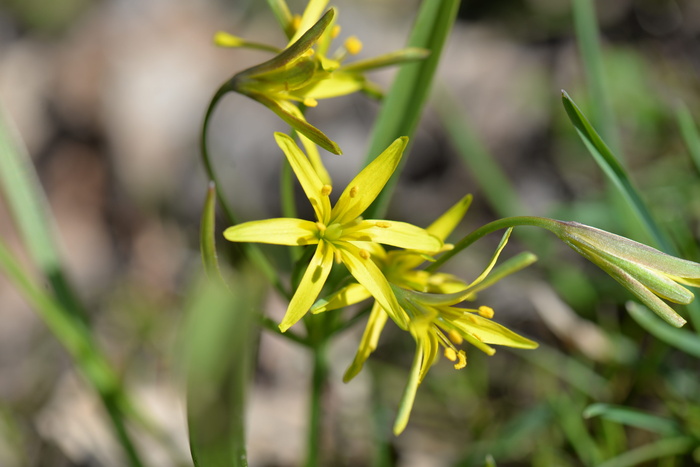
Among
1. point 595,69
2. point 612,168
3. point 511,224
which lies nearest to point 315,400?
point 511,224

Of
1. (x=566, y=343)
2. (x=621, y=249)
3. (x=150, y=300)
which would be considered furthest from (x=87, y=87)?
(x=621, y=249)

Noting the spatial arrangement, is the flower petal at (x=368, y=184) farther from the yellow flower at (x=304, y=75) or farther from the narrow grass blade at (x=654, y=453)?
the narrow grass blade at (x=654, y=453)

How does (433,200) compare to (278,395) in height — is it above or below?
above

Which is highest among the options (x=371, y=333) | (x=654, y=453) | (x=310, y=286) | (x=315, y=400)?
(x=310, y=286)

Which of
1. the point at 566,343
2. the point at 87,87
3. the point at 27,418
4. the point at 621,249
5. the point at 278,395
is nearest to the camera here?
the point at 621,249

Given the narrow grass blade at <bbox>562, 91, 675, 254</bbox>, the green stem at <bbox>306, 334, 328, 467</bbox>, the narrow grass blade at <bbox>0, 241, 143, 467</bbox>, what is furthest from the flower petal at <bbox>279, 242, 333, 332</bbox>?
the narrow grass blade at <bbox>0, 241, 143, 467</bbox>

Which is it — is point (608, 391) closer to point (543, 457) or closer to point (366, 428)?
point (543, 457)

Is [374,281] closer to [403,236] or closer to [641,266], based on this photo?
[403,236]
